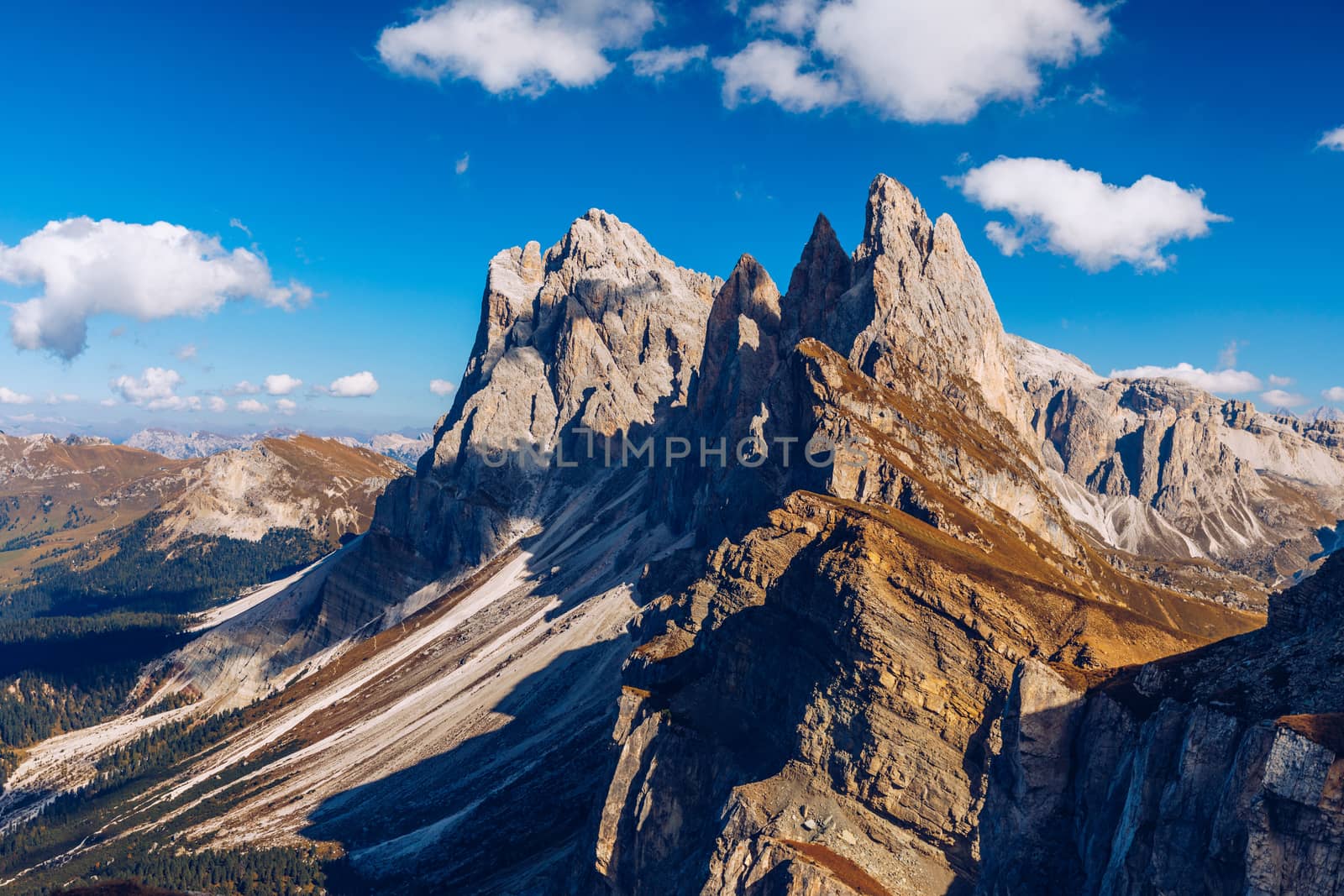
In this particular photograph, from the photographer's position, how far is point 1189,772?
3766 cm

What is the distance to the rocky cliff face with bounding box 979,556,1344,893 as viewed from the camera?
32688 millimetres

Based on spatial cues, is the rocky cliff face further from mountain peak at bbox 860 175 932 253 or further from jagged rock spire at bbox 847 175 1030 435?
mountain peak at bbox 860 175 932 253

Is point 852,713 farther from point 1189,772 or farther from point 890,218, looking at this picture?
point 890,218

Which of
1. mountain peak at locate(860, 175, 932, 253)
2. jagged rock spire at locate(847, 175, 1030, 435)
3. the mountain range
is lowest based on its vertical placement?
the mountain range

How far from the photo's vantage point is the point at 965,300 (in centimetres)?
19175

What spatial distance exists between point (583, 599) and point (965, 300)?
4511 inches

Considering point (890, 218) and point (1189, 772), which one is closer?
point (1189, 772)

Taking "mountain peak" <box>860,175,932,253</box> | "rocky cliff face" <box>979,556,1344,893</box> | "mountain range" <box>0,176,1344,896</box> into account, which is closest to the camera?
"rocky cliff face" <box>979,556,1344,893</box>

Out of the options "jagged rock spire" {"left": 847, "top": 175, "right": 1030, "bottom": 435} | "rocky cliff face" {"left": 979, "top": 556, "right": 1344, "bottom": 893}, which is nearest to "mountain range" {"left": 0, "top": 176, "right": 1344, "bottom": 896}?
"rocky cliff face" {"left": 979, "top": 556, "right": 1344, "bottom": 893}

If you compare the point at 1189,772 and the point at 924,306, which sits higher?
the point at 924,306

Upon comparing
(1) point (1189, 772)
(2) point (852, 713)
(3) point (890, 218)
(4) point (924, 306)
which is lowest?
(2) point (852, 713)

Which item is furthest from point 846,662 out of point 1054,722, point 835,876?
point 1054,722

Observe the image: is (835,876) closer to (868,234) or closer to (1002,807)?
(1002,807)

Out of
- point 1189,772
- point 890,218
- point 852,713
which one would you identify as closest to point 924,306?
point 890,218
